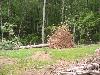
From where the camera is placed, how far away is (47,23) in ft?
121

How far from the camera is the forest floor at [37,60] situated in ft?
45.8

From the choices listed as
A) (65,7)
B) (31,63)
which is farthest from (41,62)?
(65,7)

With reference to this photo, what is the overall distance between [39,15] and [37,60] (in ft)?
71.7

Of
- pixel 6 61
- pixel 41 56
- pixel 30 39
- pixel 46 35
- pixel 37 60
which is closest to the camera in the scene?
pixel 6 61

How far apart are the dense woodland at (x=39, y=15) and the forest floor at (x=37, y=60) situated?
1650 centimetres

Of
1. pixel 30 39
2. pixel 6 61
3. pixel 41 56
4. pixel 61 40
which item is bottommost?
pixel 30 39

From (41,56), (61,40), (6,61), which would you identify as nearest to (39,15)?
(61,40)

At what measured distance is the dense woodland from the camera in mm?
34438

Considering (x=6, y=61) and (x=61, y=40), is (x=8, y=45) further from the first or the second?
(x=6, y=61)

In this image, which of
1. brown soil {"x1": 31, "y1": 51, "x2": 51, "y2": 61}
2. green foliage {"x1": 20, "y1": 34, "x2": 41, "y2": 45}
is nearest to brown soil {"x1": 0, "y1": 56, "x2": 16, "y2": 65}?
brown soil {"x1": 31, "y1": 51, "x2": 51, "y2": 61}

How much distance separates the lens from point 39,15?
121 feet

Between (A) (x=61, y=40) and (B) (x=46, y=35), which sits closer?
(A) (x=61, y=40)

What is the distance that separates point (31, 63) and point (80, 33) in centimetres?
1834

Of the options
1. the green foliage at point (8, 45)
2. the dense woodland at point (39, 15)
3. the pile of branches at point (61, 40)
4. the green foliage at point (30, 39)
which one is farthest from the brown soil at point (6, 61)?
the dense woodland at point (39, 15)
